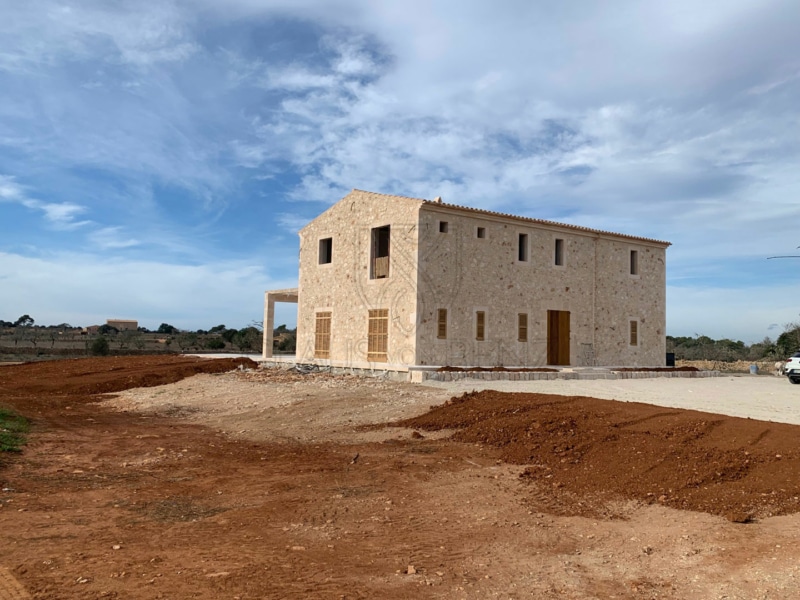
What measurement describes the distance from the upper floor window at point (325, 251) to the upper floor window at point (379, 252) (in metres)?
3.36

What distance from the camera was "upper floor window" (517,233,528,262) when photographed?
2320 cm

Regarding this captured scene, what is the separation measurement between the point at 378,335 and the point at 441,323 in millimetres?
2477

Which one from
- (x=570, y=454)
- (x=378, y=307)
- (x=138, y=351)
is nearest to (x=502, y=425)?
(x=570, y=454)

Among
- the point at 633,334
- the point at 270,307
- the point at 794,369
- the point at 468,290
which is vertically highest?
the point at 468,290

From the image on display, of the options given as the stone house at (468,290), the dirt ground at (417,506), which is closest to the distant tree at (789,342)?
the stone house at (468,290)

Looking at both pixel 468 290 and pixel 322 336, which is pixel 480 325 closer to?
pixel 468 290

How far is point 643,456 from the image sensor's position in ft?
26.6

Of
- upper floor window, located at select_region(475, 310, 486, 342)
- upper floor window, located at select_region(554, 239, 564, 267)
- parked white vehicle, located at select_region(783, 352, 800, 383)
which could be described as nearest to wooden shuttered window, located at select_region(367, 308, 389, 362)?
upper floor window, located at select_region(475, 310, 486, 342)

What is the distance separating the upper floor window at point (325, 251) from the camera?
1024 inches

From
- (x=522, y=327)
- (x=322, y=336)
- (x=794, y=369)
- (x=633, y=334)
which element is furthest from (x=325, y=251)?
(x=794, y=369)

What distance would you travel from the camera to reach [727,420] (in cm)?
927

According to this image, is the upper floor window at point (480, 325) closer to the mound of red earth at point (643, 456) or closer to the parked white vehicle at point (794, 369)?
the parked white vehicle at point (794, 369)

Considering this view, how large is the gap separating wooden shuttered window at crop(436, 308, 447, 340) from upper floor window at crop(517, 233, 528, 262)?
13.4 feet

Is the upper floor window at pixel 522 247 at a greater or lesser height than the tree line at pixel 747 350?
greater
